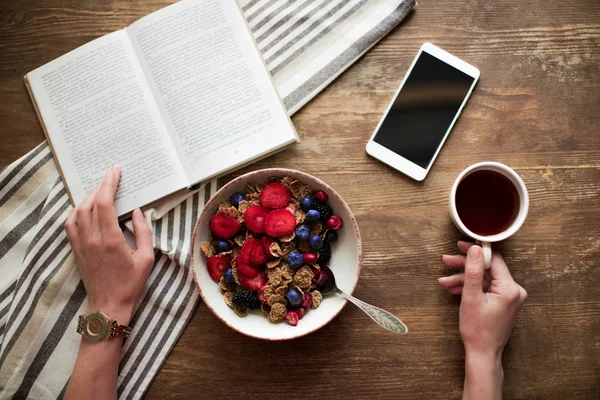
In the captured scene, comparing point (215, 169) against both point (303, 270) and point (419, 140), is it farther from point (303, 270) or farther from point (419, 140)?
point (419, 140)

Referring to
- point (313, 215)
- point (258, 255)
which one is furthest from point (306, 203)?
point (258, 255)

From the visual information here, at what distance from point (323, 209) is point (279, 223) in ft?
0.34

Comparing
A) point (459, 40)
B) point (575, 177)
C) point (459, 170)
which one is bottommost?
point (575, 177)

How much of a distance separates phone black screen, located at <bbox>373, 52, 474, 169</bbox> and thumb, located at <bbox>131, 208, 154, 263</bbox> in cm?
59

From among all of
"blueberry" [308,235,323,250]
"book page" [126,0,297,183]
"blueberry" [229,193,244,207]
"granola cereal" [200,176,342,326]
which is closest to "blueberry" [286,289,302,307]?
"granola cereal" [200,176,342,326]

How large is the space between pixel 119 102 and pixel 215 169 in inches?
11.3

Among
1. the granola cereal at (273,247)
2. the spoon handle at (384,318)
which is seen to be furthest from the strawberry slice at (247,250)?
the spoon handle at (384,318)

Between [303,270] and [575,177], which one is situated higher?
[303,270]

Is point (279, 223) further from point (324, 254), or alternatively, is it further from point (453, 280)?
point (453, 280)

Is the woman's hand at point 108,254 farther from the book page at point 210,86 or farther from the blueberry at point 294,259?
the blueberry at point 294,259

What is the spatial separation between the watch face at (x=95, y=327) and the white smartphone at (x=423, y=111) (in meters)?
0.73

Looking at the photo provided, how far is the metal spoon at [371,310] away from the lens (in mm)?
946

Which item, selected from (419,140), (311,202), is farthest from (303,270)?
(419,140)

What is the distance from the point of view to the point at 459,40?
1.17 metres
